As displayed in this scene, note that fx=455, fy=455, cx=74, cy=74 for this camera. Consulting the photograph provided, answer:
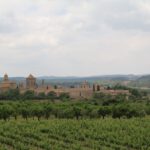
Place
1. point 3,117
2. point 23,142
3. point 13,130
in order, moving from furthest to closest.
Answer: point 3,117 → point 13,130 → point 23,142

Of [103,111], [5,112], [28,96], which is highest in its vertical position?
[5,112]

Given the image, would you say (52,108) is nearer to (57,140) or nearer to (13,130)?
(13,130)

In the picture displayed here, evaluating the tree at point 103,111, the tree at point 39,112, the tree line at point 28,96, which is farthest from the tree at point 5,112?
the tree line at point 28,96

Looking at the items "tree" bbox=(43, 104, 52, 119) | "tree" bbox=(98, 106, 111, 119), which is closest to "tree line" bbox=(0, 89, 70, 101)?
"tree" bbox=(98, 106, 111, 119)

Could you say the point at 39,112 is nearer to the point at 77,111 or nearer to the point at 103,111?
the point at 77,111

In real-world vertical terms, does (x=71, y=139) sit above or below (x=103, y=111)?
above

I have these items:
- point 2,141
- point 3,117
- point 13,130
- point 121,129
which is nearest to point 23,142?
point 2,141

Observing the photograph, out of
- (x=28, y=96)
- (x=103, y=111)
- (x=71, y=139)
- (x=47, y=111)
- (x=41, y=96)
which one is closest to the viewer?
(x=71, y=139)

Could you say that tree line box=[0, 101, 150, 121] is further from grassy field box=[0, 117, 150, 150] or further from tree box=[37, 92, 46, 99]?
tree box=[37, 92, 46, 99]

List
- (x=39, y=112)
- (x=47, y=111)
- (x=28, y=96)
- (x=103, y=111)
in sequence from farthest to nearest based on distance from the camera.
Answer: (x=28, y=96) → (x=103, y=111) → (x=47, y=111) → (x=39, y=112)

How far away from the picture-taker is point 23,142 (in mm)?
32750

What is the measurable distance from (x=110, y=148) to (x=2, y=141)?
8.91m

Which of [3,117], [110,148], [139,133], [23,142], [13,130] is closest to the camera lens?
[110,148]

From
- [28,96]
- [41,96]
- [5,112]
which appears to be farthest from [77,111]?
[41,96]
